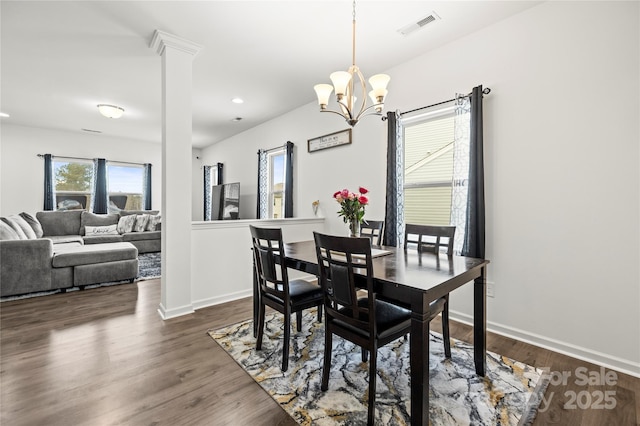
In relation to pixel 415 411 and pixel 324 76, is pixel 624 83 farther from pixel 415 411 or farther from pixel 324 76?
pixel 324 76

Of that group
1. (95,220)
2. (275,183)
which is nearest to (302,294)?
(275,183)

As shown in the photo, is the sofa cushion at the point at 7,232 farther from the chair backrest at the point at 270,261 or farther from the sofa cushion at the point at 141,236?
the chair backrest at the point at 270,261

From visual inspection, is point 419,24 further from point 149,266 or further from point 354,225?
point 149,266

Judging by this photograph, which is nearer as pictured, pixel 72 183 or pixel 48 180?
pixel 48 180

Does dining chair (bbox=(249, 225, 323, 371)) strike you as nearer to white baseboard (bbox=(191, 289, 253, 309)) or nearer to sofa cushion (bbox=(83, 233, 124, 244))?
white baseboard (bbox=(191, 289, 253, 309))

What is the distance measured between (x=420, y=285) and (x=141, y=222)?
22.4ft

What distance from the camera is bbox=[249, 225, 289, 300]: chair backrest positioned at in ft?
6.43

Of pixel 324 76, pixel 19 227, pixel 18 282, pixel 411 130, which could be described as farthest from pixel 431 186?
pixel 19 227

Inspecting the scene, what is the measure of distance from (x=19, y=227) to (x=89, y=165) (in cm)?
323

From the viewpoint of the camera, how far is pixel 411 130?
327cm

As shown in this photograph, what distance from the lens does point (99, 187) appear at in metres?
6.74

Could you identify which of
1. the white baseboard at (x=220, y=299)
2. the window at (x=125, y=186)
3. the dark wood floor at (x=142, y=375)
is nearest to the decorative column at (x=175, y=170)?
the white baseboard at (x=220, y=299)

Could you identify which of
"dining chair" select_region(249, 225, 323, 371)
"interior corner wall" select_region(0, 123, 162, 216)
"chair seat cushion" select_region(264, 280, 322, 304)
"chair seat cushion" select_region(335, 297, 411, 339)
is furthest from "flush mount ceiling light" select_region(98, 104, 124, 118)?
"chair seat cushion" select_region(335, 297, 411, 339)

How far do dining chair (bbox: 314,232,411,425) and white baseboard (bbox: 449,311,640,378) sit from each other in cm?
143
